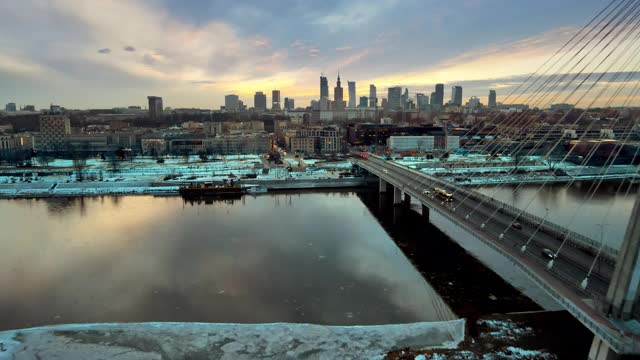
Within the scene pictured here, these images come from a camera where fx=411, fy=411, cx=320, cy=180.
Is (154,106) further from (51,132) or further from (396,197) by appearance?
(396,197)

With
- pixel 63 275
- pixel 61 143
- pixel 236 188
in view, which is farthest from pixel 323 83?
pixel 63 275

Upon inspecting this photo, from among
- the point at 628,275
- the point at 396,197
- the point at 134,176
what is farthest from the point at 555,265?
the point at 134,176

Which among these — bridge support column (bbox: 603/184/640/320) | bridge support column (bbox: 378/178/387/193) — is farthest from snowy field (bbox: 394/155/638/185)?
bridge support column (bbox: 603/184/640/320)

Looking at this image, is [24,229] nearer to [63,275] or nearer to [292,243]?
[63,275]

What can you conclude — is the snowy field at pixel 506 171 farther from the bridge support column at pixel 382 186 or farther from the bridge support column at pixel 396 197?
the bridge support column at pixel 396 197

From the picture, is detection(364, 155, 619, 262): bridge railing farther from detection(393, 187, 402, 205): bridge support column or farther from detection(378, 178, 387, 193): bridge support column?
detection(378, 178, 387, 193): bridge support column

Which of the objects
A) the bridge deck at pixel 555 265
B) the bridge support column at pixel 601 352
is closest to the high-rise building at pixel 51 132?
the bridge deck at pixel 555 265
